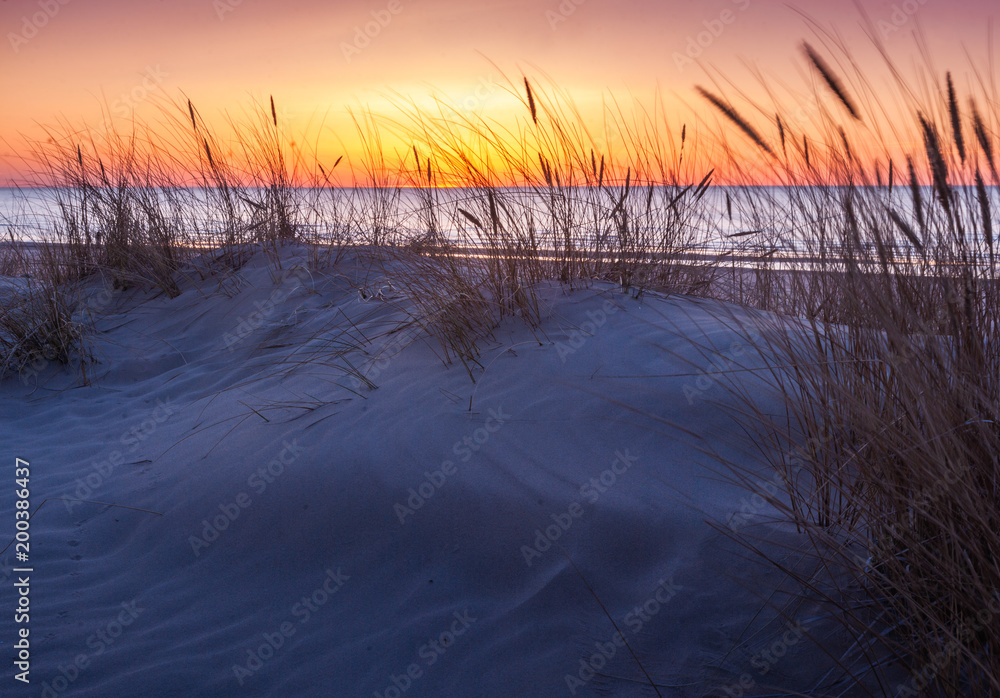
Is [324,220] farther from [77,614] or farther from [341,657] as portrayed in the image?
[341,657]

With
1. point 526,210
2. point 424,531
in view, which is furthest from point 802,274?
point 424,531

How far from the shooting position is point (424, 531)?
1.75 m

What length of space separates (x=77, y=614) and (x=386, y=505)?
864 millimetres

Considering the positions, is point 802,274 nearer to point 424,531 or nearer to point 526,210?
point 526,210

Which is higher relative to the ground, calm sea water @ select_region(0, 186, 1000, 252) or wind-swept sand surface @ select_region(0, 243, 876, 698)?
calm sea water @ select_region(0, 186, 1000, 252)

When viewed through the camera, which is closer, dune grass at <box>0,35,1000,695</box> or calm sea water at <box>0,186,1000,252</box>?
dune grass at <box>0,35,1000,695</box>

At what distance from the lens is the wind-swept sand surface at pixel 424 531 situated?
4.48 ft

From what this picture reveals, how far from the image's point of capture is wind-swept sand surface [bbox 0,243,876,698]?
1366mm

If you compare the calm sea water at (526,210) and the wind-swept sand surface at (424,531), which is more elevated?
the calm sea water at (526,210)

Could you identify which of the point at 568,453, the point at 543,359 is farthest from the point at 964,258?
the point at 543,359

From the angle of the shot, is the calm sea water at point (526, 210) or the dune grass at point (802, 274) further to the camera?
the calm sea water at point (526, 210)

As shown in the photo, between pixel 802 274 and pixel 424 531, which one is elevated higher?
Result: pixel 802 274

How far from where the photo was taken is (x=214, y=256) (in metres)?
4.61

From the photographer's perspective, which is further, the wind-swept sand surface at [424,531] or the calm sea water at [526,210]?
the calm sea water at [526,210]
